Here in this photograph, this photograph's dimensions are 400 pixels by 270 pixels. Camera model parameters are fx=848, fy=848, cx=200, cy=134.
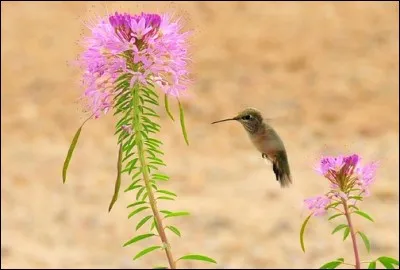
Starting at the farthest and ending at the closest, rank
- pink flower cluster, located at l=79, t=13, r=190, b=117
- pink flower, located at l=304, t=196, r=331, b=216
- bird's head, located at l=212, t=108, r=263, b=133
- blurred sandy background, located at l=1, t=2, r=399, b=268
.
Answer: blurred sandy background, located at l=1, t=2, r=399, b=268, bird's head, located at l=212, t=108, r=263, b=133, pink flower, located at l=304, t=196, r=331, b=216, pink flower cluster, located at l=79, t=13, r=190, b=117

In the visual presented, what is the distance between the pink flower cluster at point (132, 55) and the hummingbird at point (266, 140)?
18 cm

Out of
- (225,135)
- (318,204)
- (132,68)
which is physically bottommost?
(318,204)

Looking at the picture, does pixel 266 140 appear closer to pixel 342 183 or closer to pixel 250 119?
pixel 250 119

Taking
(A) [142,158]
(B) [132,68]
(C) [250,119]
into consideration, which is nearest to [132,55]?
(B) [132,68]

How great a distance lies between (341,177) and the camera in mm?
1133

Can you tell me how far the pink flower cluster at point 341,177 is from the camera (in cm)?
113

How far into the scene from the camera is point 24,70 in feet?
19.9

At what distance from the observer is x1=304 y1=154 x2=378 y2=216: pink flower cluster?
1129 mm

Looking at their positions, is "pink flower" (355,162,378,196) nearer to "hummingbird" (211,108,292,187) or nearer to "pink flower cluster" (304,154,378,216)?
"pink flower cluster" (304,154,378,216)

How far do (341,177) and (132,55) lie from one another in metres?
0.33

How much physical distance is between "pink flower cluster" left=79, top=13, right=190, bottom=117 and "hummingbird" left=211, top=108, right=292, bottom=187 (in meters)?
0.18

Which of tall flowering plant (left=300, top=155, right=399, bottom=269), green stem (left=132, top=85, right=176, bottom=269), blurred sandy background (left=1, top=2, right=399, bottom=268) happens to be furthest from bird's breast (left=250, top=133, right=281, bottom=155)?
blurred sandy background (left=1, top=2, right=399, bottom=268)

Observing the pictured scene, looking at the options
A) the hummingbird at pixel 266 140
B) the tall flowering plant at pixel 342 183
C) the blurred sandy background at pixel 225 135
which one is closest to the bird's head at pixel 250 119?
the hummingbird at pixel 266 140

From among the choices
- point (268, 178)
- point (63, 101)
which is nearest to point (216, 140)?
point (268, 178)
